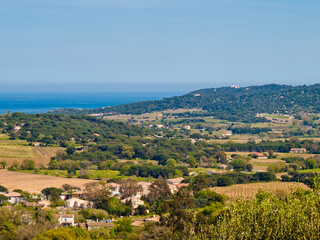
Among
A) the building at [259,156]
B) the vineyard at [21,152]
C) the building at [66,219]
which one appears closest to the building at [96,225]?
the building at [66,219]

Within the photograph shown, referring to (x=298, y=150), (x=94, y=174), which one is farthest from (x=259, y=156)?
(x=94, y=174)

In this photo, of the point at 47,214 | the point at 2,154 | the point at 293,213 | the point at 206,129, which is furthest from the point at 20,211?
the point at 206,129

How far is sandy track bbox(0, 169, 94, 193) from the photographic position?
179 ft

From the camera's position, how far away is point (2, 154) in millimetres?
74375

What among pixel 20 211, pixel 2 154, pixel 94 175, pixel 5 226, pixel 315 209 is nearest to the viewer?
pixel 315 209

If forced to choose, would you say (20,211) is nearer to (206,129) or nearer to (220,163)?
(220,163)

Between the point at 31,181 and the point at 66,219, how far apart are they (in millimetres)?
21100

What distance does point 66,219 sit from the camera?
3947cm

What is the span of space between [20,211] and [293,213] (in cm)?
2627

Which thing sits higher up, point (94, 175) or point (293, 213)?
point (293, 213)

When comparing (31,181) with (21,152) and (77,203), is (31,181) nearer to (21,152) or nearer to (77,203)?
(77,203)

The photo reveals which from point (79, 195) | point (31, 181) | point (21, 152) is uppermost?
point (21, 152)

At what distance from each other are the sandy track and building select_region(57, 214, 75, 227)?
1367cm

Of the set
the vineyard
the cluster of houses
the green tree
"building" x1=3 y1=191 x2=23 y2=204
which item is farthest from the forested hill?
"building" x1=3 y1=191 x2=23 y2=204
